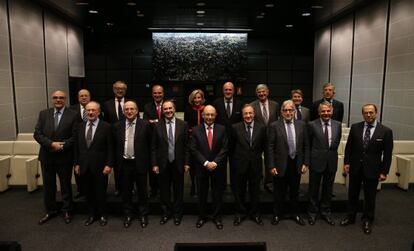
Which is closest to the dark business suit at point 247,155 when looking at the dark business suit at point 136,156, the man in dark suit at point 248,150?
the man in dark suit at point 248,150

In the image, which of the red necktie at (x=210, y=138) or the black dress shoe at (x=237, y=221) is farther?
the black dress shoe at (x=237, y=221)

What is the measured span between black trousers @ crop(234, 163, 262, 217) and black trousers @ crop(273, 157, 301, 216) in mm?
219

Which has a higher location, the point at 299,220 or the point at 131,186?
the point at 131,186

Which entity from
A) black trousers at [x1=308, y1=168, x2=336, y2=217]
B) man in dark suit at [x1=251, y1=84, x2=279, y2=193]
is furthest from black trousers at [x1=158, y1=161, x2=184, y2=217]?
black trousers at [x1=308, y1=168, x2=336, y2=217]

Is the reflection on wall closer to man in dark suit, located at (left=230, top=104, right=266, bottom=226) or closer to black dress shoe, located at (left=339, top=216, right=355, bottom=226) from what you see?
man in dark suit, located at (left=230, top=104, right=266, bottom=226)

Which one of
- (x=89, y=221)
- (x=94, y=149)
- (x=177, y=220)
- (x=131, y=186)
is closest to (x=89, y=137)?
(x=94, y=149)

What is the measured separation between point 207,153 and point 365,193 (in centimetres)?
194

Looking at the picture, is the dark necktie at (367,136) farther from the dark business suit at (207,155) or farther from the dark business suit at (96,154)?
the dark business suit at (96,154)

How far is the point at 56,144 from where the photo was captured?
391 centimetres

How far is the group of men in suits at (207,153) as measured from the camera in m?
3.86

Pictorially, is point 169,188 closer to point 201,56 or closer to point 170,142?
point 170,142

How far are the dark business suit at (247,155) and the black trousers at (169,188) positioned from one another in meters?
0.69

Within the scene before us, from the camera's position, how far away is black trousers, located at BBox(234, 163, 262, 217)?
13.0 ft

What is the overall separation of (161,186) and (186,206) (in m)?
0.56
